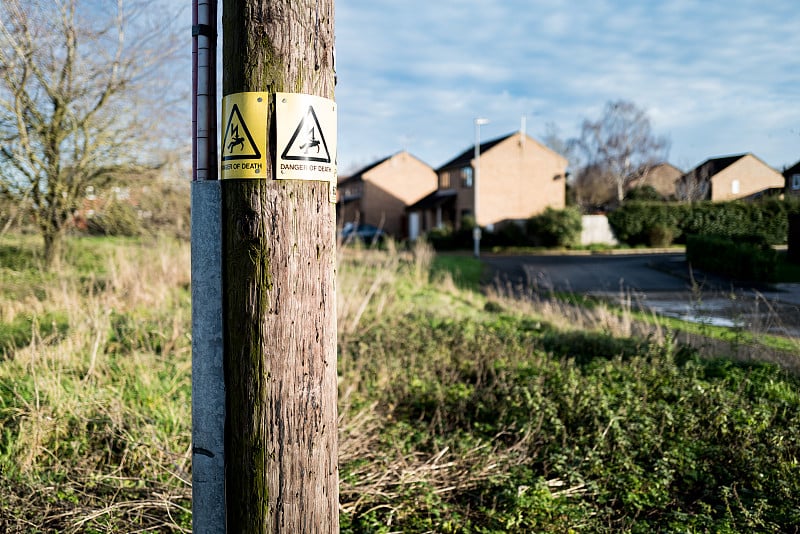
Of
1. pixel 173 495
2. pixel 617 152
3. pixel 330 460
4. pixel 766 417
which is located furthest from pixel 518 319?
pixel 617 152

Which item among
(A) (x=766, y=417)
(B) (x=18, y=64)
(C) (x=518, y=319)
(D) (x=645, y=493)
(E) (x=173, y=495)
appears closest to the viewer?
(E) (x=173, y=495)

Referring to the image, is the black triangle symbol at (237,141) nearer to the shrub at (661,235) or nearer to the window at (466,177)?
the shrub at (661,235)

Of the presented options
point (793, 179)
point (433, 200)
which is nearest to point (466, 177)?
point (433, 200)

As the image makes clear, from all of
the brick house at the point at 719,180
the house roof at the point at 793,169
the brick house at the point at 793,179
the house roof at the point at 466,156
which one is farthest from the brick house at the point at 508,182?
the house roof at the point at 793,169

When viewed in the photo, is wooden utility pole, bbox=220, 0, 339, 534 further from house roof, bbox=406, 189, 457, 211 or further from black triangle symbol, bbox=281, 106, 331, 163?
house roof, bbox=406, 189, 457, 211

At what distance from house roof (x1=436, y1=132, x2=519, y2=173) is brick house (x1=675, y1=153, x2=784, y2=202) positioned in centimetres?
1132

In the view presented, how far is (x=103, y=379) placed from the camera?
498 centimetres

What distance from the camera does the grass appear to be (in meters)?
3.49

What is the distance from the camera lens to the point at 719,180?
3278 centimetres

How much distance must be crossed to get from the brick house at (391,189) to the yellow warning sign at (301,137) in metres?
47.7

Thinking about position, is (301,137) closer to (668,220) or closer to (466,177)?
(668,220)

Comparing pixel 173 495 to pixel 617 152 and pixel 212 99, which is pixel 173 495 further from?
pixel 617 152

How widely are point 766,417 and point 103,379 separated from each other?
4.93m

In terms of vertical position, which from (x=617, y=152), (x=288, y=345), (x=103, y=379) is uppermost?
(x=617, y=152)
